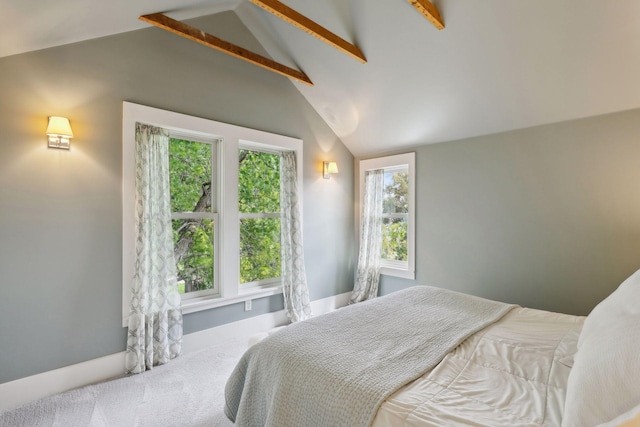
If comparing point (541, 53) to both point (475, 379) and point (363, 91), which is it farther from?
point (475, 379)

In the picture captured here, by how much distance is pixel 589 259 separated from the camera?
8.69ft

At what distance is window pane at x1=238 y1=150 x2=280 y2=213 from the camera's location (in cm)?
350

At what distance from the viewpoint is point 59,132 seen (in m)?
2.21

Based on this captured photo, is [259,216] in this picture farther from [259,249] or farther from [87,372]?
[87,372]

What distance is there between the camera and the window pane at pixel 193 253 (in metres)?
3.05

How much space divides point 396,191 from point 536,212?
166 cm

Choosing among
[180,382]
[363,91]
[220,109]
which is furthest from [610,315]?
[220,109]

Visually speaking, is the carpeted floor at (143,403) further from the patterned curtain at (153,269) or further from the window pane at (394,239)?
the window pane at (394,239)

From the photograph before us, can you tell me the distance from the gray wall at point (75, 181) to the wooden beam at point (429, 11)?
201 centimetres

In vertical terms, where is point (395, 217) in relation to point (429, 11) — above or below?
below

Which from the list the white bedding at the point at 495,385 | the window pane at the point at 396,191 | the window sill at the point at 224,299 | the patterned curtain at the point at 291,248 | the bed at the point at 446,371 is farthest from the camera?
the window pane at the point at 396,191

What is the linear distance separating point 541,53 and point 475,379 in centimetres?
247

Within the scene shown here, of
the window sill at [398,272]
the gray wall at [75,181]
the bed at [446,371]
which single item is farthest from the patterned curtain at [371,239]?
the bed at [446,371]

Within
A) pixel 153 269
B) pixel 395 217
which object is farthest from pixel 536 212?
pixel 153 269
